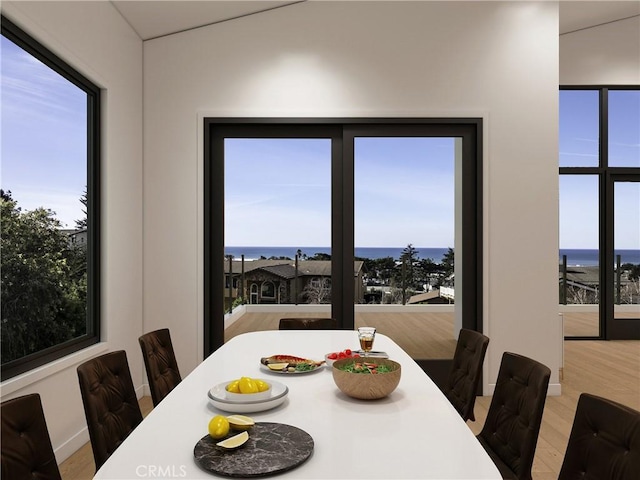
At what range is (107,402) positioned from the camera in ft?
5.98

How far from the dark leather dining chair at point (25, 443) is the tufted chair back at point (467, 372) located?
61.5 inches

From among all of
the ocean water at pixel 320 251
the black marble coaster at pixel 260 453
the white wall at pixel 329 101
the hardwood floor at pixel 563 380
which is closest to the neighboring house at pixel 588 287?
the hardwood floor at pixel 563 380

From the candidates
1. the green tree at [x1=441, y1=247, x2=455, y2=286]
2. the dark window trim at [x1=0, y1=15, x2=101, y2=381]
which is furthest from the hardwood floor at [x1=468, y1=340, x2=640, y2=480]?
the dark window trim at [x1=0, y1=15, x2=101, y2=381]

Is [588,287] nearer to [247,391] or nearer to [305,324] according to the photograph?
[305,324]

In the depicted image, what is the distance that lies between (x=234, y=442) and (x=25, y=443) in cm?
57

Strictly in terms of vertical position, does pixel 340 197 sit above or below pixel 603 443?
above

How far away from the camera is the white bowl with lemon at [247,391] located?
1.50 metres

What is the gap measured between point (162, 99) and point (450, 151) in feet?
7.96

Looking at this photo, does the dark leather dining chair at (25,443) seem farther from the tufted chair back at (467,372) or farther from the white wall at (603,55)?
the white wall at (603,55)

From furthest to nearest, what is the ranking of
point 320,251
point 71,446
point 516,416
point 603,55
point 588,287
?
point 588,287 < point 603,55 < point 320,251 < point 71,446 < point 516,416

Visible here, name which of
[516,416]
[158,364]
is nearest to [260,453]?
[516,416]

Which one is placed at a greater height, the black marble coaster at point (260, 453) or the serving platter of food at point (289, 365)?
the serving platter of food at point (289, 365)

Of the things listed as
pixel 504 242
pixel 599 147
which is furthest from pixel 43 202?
pixel 599 147

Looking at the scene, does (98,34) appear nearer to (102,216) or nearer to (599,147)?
(102,216)
